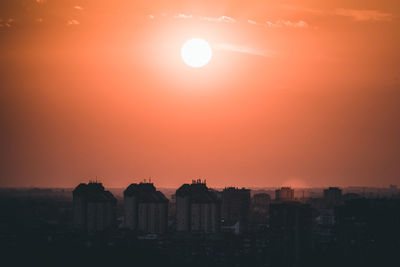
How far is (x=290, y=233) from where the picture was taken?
111 meters

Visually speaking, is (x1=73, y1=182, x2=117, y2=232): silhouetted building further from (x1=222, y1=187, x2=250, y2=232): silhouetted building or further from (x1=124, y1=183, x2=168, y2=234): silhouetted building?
(x1=222, y1=187, x2=250, y2=232): silhouetted building

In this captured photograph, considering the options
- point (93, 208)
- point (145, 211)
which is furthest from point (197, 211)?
point (93, 208)

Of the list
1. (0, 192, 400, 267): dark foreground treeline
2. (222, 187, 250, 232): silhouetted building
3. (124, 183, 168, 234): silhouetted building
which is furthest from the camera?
(222, 187, 250, 232): silhouetted building

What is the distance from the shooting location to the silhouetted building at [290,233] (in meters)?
109

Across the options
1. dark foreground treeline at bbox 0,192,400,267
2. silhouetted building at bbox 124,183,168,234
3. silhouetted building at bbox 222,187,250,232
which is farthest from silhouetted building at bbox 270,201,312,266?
silhouetted building at bbox 222,187,250,232

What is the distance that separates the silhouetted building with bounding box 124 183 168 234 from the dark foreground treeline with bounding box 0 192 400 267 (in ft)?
15.2

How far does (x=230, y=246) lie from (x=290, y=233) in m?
12.4

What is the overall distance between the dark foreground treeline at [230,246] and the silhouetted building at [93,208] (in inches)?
120

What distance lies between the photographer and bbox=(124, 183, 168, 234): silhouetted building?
450 ft

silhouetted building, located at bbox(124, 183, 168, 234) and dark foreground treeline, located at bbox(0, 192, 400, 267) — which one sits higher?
silhouetted building, located at bbox(124, 183, 168, 234)

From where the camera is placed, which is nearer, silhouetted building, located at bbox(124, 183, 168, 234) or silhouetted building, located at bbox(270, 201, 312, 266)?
silhouetted building, located at bbox(270, 201, 312, 266)

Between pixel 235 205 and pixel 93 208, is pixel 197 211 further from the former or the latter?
pixel 235 205

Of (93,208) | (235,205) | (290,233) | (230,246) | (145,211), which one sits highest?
(235,205)

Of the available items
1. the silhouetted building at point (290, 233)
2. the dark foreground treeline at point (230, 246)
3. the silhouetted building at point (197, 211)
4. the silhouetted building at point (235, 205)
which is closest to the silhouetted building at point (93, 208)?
the dark foreground treeline at point (230, 246)
